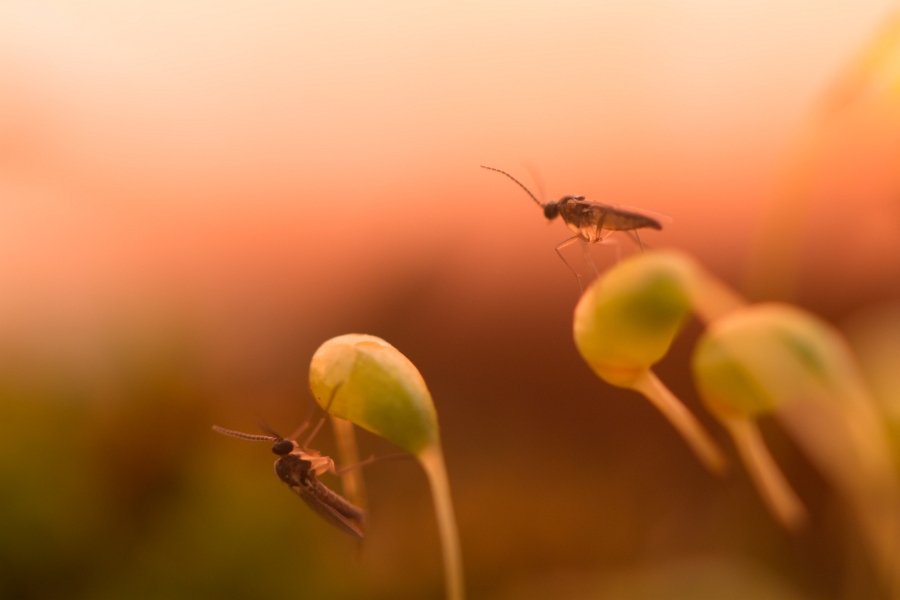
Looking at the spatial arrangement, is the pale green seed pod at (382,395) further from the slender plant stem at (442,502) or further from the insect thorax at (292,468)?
the insect thorax at (292,468)

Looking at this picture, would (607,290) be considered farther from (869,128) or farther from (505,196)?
(505,196)

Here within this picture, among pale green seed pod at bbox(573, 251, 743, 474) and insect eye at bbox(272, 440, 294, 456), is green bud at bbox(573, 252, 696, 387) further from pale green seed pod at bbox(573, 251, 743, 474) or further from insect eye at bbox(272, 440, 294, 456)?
insect eye at bbox(272, 440, 294, 456)

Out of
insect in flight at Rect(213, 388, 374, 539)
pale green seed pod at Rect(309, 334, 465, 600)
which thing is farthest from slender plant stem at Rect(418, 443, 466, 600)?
insect in flight at Rect(213, 388, 374, 539)

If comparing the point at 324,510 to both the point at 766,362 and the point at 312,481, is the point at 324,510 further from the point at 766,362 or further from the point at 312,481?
the point at 766,362

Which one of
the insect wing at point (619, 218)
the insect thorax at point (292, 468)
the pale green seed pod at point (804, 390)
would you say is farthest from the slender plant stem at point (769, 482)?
the insect thorax at point (292, 468)

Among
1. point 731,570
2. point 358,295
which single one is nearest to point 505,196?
point 358,295

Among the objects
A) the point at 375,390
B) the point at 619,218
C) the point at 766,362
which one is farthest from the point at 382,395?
the point at 619,218
